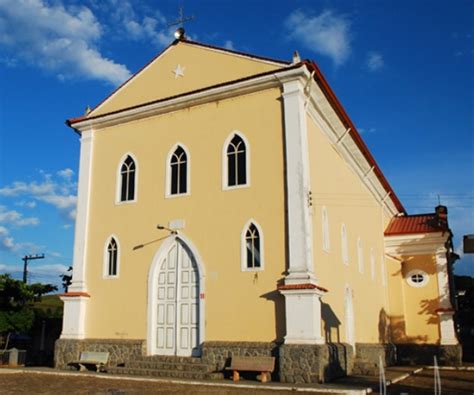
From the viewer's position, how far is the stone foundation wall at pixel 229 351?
13.4 meters

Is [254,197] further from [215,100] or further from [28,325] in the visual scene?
[28,325]

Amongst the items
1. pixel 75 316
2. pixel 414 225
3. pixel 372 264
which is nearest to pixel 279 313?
pixel 75 316

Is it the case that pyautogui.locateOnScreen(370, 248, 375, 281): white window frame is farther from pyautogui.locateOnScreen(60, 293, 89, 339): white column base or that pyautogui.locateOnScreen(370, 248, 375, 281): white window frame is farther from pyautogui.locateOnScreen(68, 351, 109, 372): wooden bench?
pyautogui.locateOnScreen(60, 293, 89, 339): white column base

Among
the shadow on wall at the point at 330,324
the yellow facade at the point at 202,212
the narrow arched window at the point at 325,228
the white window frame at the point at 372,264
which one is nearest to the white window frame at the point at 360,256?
the white window frame at the point at 372,264

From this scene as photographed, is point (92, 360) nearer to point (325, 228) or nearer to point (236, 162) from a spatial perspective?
point (236, 162)

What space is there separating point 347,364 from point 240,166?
21.0 ft

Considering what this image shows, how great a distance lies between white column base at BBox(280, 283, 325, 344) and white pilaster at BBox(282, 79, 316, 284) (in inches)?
10.7

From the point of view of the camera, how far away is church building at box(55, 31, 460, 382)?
13.9m

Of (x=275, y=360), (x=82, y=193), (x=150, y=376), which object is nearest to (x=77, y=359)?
(x=150, y=376)

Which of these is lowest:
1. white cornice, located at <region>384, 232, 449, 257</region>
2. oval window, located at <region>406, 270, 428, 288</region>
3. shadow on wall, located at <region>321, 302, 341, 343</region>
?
shadow on wall, located at <region>321, 302, 341, 343</region>

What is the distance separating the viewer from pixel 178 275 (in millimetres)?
15633

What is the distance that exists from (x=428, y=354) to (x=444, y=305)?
2160 millimetres

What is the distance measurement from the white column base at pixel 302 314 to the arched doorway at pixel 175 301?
274 cm

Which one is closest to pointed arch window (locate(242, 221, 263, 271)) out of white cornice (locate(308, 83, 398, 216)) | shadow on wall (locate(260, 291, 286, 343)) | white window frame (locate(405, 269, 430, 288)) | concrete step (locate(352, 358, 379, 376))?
shadow on wall (locate(260, 291, 286, 343))
